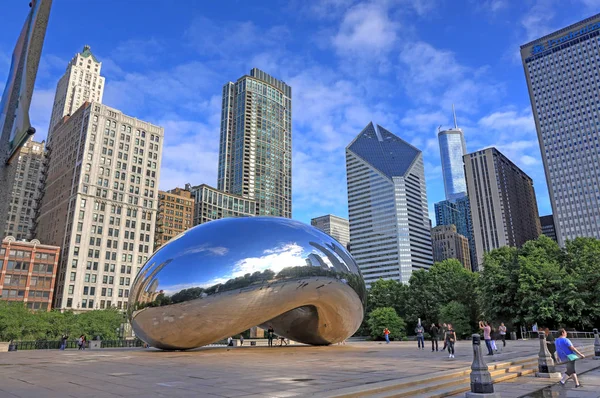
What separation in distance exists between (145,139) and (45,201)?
1278 inches

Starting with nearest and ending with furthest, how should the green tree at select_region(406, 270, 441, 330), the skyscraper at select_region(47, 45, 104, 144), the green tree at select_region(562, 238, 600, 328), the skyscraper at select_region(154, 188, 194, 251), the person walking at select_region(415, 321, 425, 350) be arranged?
the person walking at select_region(415, 321, 425, 350) → the green tree at select_region(562, 238, 600, 328) → the green tree at select_region(406, 270, 441, 330) → the skyscraper at select_region(154, 188, 194, 251) → the skyscraper at select_region(47, 45, 104, 144)

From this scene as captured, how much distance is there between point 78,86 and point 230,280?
178904 mm

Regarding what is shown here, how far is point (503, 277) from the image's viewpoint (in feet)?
145

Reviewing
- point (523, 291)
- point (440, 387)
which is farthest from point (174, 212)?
point (440, 387)

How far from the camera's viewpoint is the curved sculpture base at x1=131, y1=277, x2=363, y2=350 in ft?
51.0

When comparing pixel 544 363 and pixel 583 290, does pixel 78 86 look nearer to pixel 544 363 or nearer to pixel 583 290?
pixel 583 290

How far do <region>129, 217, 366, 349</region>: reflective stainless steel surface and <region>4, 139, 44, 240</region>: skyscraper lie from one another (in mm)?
120806

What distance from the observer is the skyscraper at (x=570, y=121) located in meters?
143

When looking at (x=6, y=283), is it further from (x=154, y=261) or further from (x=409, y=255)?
(x=409, y=255)

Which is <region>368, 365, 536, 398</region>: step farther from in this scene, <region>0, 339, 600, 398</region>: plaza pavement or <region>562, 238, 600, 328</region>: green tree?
<region>562, 238, 600, 328</region>: green tree

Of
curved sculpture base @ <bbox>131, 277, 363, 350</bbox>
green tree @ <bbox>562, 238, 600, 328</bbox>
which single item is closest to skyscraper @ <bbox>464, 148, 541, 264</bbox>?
green tree @ <bbox>562, 238, 600, 328</bbox>

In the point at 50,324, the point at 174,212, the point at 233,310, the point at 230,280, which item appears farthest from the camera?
the point at 174,212

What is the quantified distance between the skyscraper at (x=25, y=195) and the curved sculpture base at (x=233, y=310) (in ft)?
396

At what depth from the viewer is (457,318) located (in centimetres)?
5300
